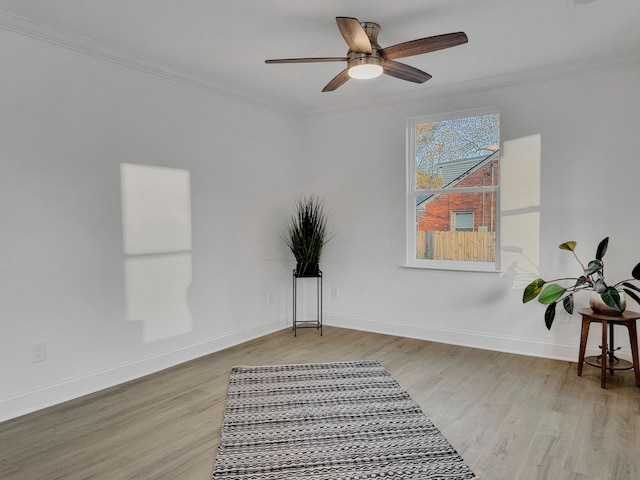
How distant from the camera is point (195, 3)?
2.51m

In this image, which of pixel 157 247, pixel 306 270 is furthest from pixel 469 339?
pixel 157 247

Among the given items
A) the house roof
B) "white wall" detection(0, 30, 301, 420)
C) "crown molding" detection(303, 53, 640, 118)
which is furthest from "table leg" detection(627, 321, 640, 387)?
"white wall" detection(0, 30, 301, 420)

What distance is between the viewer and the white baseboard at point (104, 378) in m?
2.72

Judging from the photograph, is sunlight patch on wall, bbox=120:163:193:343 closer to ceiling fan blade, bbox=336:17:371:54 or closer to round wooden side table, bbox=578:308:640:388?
ceiling fan blade, bbox=336:17:371:54

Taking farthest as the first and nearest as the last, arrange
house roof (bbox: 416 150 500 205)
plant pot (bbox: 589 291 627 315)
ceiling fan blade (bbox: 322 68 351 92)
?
house roof (bbox: 416 150 500 205), plant pot (bbox: 589 291 627 315), ceiling fan blade (bbox: 322 68 351 92)

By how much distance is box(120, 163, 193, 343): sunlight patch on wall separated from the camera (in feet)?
10.9

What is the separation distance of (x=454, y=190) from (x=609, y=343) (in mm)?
1824

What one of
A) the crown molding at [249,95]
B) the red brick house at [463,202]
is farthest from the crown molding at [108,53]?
the red brick house at [463,202]

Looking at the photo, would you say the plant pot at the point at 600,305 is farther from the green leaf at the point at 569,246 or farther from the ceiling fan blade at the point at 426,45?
the ceiling fan blade at the point at 426,45

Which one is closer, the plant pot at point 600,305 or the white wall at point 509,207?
the plant pot at point 600,305

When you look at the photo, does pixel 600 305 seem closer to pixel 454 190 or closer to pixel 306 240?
pixel 454 190

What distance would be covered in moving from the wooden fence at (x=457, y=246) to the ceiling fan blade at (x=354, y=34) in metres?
2.23

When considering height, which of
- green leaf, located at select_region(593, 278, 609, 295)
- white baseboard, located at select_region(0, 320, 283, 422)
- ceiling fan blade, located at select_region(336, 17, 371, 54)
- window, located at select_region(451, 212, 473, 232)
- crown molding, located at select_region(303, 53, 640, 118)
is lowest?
white baseboard, located at select_region(0, 320, 283, 422)

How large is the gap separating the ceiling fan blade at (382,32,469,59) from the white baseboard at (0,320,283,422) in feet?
9.39
